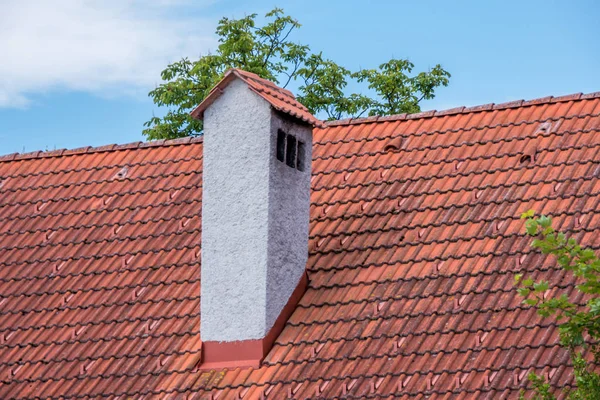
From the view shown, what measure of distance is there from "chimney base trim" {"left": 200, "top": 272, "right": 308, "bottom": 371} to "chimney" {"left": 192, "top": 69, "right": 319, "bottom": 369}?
0.03 feet

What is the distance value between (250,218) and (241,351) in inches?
55.6

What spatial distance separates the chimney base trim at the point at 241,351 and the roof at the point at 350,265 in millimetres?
105

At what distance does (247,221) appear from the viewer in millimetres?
15719

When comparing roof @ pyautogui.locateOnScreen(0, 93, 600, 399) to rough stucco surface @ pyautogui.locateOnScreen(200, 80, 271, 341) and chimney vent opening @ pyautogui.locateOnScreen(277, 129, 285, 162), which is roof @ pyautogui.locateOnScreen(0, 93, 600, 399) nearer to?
rough stucco surface @ pyautogui.locateOnScreen(200, 80, 271, 341)

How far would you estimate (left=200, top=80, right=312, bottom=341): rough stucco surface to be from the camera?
15.5 m

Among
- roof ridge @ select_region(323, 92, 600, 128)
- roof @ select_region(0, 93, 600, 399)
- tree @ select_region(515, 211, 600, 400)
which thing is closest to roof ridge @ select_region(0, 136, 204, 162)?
roof @ select_region(0, 93, 600, 399)

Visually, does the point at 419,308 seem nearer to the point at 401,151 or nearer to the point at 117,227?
the point at 401,151

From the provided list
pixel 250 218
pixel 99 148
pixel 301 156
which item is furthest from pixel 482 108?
pixel 99 148

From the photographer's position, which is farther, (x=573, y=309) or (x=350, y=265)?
(x=350, y=265)

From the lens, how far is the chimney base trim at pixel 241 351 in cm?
1530

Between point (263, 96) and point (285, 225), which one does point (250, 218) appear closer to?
point (285, 225)

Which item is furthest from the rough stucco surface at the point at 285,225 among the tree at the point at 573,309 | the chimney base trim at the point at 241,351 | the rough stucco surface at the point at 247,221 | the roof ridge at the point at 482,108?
the tree at the point at 573,309

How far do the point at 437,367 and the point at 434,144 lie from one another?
403 centimetres

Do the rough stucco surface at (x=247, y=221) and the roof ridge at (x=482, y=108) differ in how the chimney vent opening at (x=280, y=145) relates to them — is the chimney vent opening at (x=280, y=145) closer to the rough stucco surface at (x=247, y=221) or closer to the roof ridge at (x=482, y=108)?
the rough stucco surface at (x=247, y=221)
